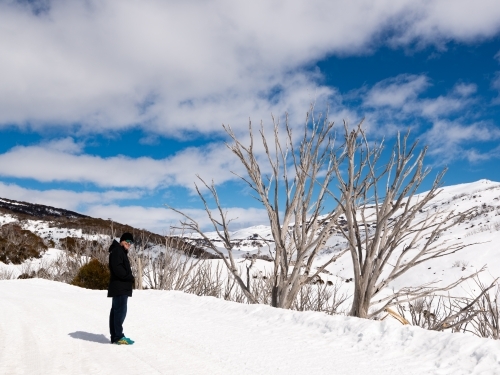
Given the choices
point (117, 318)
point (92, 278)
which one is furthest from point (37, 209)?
point (117, 318)

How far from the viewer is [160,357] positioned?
4.69 meters

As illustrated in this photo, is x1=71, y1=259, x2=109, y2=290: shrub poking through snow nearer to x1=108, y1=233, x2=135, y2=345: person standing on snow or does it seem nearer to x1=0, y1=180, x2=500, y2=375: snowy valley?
x1=0, y1=180, x2=500, y2=375: snowy valley

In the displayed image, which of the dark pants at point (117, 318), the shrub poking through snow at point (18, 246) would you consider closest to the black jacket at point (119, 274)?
the dark pants at point (117, 318)

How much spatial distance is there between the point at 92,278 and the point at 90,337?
1366 centimetres

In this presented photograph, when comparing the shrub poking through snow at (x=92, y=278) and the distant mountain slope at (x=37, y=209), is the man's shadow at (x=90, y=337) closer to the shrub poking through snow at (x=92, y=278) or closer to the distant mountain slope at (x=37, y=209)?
the shrub poking through snow at (x=92, y=278)

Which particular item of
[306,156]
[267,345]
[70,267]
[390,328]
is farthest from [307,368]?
[70,267]

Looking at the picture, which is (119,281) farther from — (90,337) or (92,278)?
(92,278)

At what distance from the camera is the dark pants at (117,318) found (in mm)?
5391

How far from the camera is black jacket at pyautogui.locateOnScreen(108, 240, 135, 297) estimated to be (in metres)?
5.60

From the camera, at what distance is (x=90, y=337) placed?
5.86m

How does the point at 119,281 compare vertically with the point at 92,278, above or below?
above

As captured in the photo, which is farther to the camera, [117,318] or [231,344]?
[117,318]

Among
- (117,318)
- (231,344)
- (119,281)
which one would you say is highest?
(119,281)

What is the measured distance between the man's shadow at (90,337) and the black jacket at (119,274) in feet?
2.14
